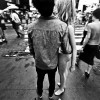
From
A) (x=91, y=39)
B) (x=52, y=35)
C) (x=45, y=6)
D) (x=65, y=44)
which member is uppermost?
(x=45, y=6)

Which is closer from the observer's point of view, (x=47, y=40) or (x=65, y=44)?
(x=47, y=40)

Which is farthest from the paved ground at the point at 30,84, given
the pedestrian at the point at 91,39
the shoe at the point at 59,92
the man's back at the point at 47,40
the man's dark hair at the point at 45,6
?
the man's dark hair at the point at 45,6

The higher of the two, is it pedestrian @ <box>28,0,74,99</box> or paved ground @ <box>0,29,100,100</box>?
pedestrian @ <box>28,0,74,99</box>

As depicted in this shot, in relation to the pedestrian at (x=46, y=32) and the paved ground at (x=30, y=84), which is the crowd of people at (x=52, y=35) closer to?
the pedestrian at (x=46, y=32)

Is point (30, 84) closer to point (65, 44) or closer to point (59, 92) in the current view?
point (59, 92)

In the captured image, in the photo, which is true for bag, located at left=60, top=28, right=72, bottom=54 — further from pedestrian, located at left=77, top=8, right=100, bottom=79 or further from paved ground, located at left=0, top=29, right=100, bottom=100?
paved ground, located at left=0, top=29, right=100, bottom=100

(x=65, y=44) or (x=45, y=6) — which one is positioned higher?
(x=45, y=6)

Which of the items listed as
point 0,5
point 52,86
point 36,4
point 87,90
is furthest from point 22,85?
point 0,5

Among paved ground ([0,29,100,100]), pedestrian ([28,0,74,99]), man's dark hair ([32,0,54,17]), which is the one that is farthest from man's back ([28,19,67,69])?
paved ground ([0,29,100,100])

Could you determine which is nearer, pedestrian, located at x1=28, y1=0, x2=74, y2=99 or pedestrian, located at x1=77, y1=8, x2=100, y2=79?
pedestrian, located at x1=28, y1=0, x2=74, y2=99

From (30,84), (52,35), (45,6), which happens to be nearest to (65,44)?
(52,35)

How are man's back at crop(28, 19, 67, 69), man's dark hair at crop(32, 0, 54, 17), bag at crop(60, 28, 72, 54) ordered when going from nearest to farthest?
1. man's dark hair at crop(32, 0, 54, 17)
2. man's back at crop(28, 19, 67, 69)
3. bag at crop(60, 28, 72, 54)

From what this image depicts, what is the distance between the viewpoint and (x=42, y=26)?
1.55m

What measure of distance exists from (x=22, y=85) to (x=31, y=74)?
59 cm
